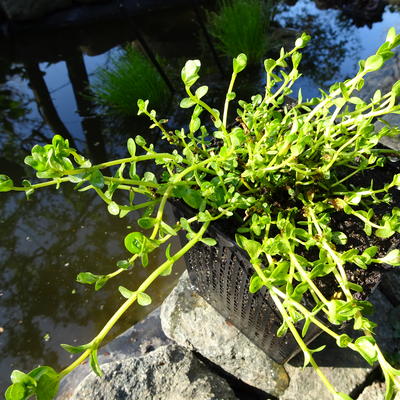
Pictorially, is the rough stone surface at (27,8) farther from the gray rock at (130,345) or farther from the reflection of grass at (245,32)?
the gray rock at (130,345)

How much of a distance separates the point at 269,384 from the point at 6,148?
100 inches

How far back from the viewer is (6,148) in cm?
277

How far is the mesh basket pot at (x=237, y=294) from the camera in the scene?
94 centimetres

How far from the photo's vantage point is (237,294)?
1080 millimetres

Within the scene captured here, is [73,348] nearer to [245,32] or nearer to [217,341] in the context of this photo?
[217,341]

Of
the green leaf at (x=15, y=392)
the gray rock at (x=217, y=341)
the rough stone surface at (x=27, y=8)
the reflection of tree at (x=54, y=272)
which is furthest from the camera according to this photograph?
the rough stone surface at (x=27, y=8)

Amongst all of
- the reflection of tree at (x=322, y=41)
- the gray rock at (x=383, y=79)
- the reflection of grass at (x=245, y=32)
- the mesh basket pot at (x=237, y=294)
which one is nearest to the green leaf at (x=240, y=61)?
the mesh basket pot at (x=237, y=294)

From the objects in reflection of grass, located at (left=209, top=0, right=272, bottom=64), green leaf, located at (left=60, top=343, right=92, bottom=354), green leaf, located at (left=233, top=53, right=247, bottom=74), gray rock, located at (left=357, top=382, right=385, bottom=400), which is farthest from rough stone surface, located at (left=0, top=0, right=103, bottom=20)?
gray rock, located at (left=357, top=382, right=385, bottom=400)

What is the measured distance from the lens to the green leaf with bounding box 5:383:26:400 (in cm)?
Answer: 49

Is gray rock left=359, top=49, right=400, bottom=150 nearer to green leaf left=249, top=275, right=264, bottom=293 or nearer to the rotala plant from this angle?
the rotala plant

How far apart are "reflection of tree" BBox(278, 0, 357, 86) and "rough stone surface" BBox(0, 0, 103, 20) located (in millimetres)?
3025

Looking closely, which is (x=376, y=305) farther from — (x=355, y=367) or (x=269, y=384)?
(x=269, y=384)

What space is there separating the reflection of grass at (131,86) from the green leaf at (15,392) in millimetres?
2456

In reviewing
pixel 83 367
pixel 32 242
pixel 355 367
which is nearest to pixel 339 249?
pixel 355 367
